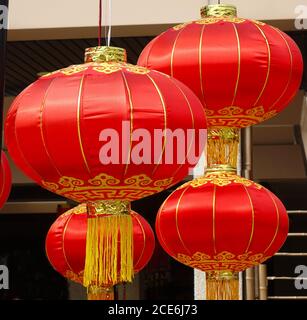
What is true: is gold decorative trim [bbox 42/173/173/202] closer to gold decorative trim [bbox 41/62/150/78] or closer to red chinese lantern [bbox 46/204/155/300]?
gold decorative trim [bbox 41/62/150/78]

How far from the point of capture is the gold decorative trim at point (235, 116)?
3.18 meters

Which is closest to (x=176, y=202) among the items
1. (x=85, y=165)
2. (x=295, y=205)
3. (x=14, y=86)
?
(x=85, y=165)

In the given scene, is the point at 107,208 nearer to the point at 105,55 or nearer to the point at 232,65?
the point at 105,55

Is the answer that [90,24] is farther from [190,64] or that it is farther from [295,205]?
[295,205]

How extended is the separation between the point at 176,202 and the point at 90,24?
2.19 meters

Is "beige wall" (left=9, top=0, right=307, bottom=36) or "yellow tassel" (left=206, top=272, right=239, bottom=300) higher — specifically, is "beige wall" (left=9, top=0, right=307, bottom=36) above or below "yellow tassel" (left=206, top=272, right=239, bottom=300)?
above

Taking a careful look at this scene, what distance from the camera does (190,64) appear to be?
3.12 meters

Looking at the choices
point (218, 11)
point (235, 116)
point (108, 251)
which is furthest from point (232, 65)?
point (108, 251)

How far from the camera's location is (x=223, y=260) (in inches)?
132

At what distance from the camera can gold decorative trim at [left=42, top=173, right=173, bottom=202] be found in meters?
2.50

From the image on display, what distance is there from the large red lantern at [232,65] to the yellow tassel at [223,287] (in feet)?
1.99

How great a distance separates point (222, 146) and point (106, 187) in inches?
40.0

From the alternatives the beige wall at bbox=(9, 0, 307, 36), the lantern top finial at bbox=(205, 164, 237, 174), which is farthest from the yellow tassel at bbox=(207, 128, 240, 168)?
the beige wall at bbox=(9, 0, 307, 36)

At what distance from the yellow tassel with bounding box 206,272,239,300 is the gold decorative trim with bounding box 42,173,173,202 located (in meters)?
0.91
